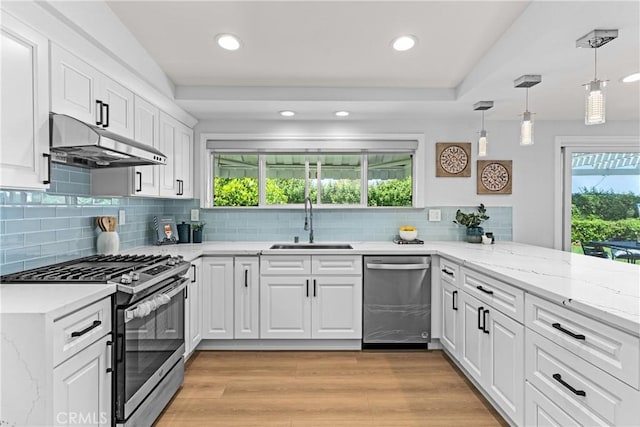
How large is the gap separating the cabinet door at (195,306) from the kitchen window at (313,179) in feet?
3.31

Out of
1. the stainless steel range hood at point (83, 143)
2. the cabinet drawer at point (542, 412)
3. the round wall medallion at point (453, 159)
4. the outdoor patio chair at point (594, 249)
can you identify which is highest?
the round wall medallion at point (453, 159)

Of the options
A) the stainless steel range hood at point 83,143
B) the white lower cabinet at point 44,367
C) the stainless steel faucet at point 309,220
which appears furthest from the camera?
the stainless steel faucet at point 309,220

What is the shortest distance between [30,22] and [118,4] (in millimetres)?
529

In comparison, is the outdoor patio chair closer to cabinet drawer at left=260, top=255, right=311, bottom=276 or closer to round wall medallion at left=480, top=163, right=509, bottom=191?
round wall medallion at left=480, top=163, right=509, bottom=191

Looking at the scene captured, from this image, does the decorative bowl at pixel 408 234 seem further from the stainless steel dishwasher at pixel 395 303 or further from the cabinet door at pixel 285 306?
the cabinet door at pixel 285 306

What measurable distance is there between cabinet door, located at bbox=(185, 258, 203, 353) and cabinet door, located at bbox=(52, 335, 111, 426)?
1209mm

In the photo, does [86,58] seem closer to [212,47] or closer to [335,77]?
[212,47]

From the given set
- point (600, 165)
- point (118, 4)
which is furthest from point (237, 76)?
point (600, 165)

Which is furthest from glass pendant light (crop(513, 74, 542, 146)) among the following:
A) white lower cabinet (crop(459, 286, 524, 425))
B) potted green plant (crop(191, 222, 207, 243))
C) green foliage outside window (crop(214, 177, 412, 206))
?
potted green plant (crop(191, 222, 207, 243))

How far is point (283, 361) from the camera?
3.23 meters

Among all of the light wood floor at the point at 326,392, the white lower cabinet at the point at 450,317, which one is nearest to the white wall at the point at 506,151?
the white lower cabinet at the point at 450,317

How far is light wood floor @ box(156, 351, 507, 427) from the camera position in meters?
2.33

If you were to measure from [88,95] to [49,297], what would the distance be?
1.16 metres

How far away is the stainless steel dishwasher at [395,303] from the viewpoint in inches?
134
